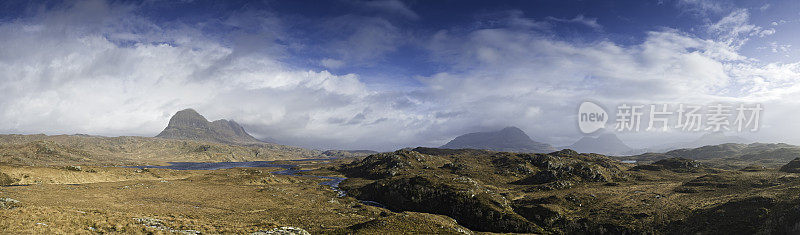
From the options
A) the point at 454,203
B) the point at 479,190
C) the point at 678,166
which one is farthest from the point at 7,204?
the point at 678,166

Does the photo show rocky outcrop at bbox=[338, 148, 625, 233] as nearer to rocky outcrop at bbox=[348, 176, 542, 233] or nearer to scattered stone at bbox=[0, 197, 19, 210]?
rocky outcrop at bbox=[348, 176, 542, 233]

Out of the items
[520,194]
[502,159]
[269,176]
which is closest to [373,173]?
[269,176]

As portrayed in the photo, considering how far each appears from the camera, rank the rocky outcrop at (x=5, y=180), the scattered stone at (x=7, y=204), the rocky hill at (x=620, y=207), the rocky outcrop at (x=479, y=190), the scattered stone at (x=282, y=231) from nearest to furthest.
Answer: the scattered stone at (x=282, y=231), the scattered stone at (x=7, y=204), the rocky hill at (x=620, y=207), the rocky outcrop at (x=479, y=190), the rocky outcrop at (x=5, y=180)

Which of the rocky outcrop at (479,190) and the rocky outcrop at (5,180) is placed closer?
the rocky outcrop at (479,190)

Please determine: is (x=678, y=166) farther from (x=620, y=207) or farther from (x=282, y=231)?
(x=282, y=231)

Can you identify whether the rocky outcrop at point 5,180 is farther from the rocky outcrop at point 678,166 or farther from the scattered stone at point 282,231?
the rocky outcrop at point 678,166

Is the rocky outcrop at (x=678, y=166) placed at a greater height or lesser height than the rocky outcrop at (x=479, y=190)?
greater

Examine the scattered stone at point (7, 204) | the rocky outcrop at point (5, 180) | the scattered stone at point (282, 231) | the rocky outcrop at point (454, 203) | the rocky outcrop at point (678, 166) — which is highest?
the rocky outcrop at point (678, 166)

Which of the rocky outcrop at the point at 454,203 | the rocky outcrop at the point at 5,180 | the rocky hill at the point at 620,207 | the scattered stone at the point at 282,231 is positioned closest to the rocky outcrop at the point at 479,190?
the rocky outcrop at the point at 454,203

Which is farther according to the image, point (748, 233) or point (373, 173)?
point (373, 173)

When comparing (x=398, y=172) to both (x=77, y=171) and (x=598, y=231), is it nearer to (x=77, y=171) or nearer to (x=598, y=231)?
(x=598, y=231)

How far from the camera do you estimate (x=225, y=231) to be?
2939 cm

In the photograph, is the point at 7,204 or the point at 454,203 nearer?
the point at 7,204

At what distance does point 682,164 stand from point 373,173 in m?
138
